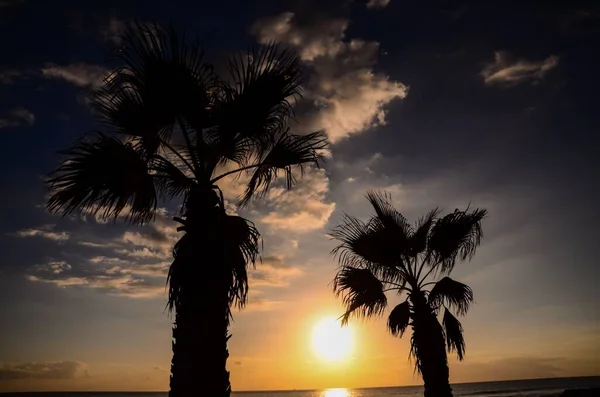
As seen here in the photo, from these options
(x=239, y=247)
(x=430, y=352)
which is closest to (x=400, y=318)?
(x=430, y=352)

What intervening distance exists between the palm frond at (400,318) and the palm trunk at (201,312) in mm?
6883

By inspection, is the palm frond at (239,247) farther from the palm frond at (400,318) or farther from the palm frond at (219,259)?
the palm frond at (400,318)

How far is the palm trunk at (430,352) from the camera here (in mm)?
11244

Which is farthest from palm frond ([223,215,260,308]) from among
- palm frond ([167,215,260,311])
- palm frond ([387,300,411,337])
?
palm frond ([387,300,411,337])

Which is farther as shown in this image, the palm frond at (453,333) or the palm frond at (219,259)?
the palm frond at (453,333)

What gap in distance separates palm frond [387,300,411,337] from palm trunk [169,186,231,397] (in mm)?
6883

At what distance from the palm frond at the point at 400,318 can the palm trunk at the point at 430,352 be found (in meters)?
0.25

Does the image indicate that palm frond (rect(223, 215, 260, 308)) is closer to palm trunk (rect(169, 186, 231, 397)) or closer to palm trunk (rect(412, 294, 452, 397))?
palm trunk (rect(169, 186, 231, 397))

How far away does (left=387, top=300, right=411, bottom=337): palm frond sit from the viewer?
12281 millimetres

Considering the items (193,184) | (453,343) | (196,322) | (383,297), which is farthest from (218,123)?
(453,343)

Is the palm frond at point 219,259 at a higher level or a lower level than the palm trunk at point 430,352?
higher

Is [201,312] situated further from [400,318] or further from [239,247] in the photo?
[400,318]

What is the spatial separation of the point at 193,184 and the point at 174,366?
3.14m

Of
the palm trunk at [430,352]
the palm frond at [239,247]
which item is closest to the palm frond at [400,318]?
the palm trunk at [430,352]
